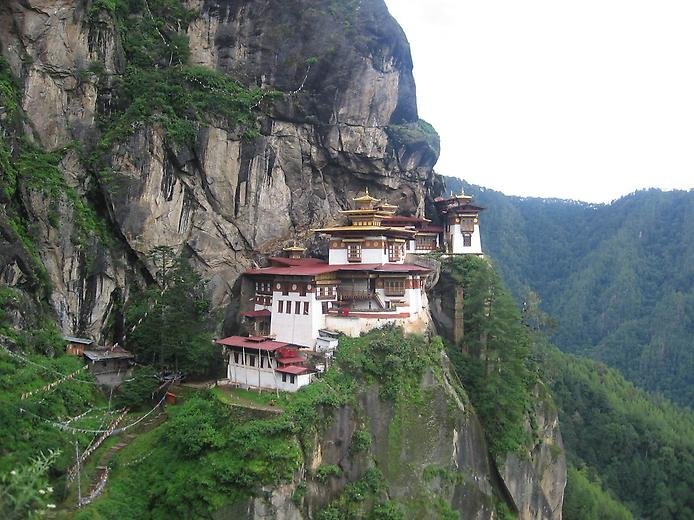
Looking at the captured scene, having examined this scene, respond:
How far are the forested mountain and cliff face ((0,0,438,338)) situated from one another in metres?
81.6

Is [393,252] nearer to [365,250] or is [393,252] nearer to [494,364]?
[365,250]

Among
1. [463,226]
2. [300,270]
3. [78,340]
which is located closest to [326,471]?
[300,270]

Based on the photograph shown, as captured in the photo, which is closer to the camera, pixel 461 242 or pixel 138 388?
pixel 138 388

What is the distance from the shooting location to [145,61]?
39.5m

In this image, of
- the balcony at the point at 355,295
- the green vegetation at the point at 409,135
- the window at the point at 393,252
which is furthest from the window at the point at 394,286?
the green vegetation at the point at 409,135

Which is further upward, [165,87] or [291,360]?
[165,87]

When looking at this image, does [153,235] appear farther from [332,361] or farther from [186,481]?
[186,481]

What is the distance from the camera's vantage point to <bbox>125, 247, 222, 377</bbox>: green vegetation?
3272 centimetres

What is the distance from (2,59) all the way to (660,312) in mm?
122616

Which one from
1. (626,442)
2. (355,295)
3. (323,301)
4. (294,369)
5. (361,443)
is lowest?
(626,442)

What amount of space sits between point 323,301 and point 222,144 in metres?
13.5

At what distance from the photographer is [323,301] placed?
34.0 m

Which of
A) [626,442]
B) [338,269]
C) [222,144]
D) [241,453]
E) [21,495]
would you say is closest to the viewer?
[21,495]

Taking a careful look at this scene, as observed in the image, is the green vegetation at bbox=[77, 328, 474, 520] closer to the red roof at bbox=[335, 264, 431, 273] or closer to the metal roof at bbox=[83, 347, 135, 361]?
the metal roof at bbox=[83, 347, 135, 361]
